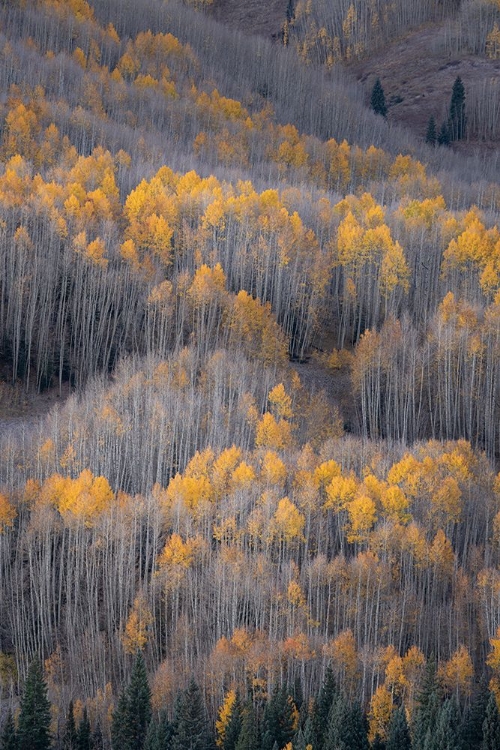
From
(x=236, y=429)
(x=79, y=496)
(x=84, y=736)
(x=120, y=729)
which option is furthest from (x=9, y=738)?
(x=236, y=429)

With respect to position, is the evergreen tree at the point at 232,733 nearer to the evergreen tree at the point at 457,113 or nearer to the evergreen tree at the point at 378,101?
the evergreen tree at the point at 457,113

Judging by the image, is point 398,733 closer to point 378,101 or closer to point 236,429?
point 236,429

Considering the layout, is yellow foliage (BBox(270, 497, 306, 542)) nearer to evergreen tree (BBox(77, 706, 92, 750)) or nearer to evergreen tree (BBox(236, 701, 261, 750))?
evergreen tree (BBox(236, 701, 261, 750))

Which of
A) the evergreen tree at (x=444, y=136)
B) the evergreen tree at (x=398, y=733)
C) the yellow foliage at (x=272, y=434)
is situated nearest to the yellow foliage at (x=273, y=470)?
the yellow foliage at (x=272, y=434)

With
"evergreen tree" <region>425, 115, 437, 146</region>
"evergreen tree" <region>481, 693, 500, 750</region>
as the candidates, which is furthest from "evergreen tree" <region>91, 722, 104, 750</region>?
"evergreen tree" <region>425, 115, 437, 146</region>

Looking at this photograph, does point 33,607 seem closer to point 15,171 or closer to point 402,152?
point 15,171

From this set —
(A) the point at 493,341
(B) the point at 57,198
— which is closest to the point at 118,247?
(B) the point at 57,198
